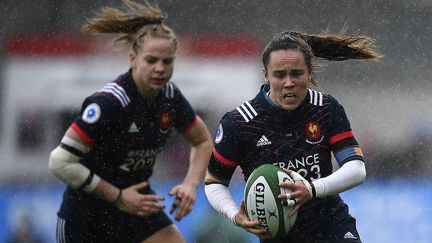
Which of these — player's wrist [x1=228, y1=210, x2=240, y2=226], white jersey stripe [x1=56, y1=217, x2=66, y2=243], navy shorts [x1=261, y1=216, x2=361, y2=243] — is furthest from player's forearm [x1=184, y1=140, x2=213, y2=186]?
navy shorts [x1=261, y1=216, x2=361, y2=243]

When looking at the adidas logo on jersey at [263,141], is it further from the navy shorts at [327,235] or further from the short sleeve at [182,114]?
the short sleeve at [182,114]

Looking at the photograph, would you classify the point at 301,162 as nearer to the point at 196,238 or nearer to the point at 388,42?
the point at 196,238

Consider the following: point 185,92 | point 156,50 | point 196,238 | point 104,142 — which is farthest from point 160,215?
point 185,92

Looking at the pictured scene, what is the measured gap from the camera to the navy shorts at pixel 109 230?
5602 mm

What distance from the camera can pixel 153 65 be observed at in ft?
18.3

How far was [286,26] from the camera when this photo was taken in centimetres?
1477

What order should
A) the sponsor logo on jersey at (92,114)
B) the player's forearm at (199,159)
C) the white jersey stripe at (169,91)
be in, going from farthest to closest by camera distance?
1. the player's forearm at (199,159)
2. the white jersey stripe at (169,91)
3. the sponsor logo on jersey at (92,114)

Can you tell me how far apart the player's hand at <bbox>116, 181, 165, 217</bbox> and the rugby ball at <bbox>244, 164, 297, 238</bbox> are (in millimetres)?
894

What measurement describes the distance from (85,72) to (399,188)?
4.84m

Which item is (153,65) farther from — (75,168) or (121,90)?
(75,168)

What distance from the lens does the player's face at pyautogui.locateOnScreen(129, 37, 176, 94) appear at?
5543 millimetres

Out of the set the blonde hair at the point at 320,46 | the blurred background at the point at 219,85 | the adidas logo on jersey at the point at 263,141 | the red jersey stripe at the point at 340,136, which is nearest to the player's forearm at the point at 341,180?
the red jersey stripe at the point at 340,136

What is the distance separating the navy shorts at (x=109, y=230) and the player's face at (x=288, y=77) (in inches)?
50.9

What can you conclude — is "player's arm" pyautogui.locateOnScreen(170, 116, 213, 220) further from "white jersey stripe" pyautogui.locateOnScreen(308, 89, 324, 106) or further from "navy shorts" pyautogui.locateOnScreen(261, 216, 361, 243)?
"white jersey stripe" pyautogui.locateOnScreen(308, 89, 324, 106)
